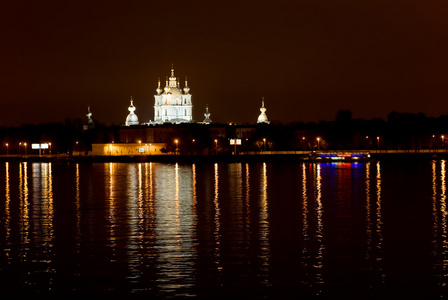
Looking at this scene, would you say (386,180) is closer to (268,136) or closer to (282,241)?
(282,241)

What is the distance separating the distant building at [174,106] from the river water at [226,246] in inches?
5432

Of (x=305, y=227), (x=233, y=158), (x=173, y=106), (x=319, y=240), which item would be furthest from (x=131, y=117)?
(x=319, y=240)

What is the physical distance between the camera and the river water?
17359 mm

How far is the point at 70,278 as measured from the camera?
1828 cm

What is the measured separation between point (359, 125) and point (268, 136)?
16025 millimetres

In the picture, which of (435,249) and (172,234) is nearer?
(435,249)

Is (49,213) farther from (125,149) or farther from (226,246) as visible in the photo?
(125,149)

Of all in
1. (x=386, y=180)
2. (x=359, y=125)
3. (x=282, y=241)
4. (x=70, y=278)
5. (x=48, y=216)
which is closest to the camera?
(x=70, y=278)

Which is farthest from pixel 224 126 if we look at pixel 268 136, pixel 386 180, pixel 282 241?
pixel 282 241

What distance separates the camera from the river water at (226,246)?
57.0ft

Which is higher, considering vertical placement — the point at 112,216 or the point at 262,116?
the point at 262,116

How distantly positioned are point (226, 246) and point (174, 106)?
15623 centimetres

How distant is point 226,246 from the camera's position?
22.4 meters

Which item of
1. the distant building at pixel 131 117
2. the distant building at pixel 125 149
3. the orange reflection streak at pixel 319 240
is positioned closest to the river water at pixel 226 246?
the orange reflection streak at pixel 319 240
